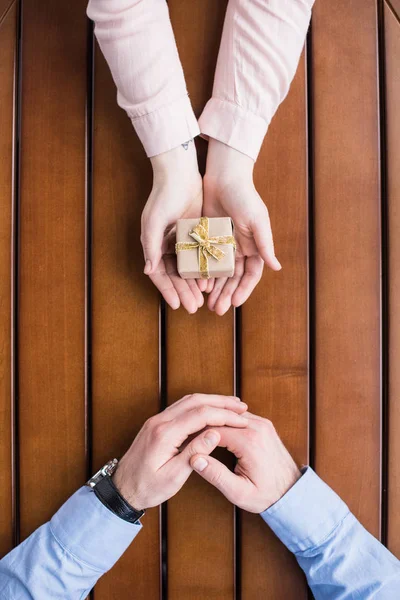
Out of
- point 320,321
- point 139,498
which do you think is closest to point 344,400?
point 320,321

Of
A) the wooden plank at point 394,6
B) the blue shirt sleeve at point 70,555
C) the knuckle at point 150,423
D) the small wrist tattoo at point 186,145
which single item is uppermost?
the wooden plank at point 394,6

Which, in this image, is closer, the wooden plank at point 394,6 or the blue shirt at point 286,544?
the blue shirt at point 286,544

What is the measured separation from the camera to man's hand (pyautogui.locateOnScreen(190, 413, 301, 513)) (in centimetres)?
70

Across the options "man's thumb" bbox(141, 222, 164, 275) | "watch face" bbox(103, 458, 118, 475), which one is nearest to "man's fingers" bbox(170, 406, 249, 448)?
"watch face" bbox(103, 458, 118, 475)

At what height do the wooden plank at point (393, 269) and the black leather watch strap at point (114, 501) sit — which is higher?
the wooden plank at point (393, 269)

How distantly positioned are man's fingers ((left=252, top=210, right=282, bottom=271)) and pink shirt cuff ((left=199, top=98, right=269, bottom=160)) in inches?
4.7

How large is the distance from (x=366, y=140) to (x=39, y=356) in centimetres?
65

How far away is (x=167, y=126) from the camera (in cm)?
73

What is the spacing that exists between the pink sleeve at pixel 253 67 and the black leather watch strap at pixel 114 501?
0.56m

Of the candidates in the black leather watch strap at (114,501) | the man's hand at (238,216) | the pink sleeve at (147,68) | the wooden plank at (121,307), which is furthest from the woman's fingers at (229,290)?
the black leather watch strap at (114,501)

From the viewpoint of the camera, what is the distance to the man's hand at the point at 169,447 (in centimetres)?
69

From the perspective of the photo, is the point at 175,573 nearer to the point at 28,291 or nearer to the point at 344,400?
the point at 344,400

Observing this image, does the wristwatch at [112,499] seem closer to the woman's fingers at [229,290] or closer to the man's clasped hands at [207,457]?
the man's clasped hands at [207,457]

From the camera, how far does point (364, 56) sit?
792 millimetres
